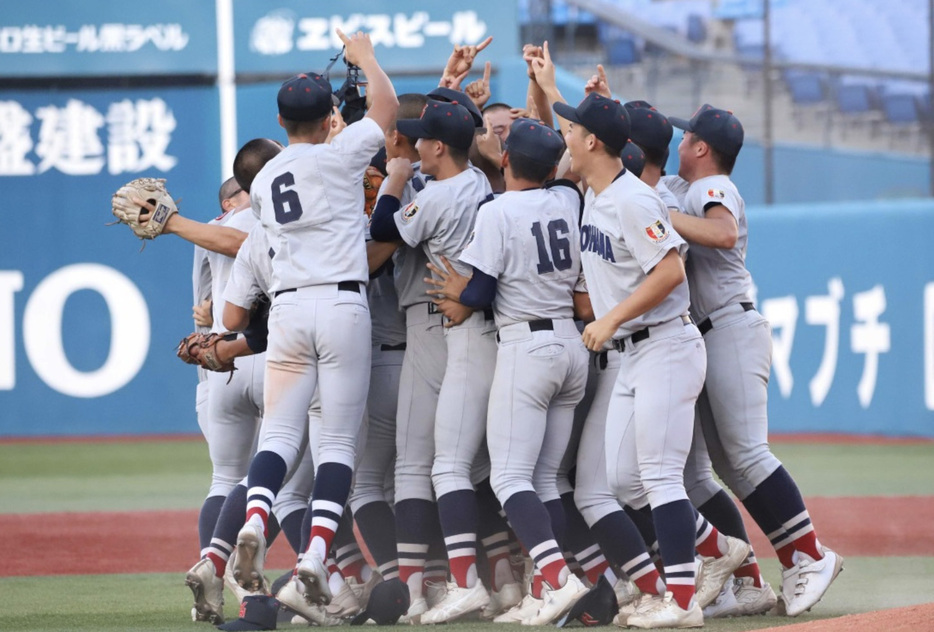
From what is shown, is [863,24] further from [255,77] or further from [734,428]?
[734,428]

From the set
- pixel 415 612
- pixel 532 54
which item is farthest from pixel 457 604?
pixel 532 54

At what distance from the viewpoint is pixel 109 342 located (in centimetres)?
1191

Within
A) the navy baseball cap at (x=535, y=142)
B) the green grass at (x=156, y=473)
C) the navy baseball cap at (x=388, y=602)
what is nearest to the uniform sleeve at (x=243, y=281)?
the navy baseball cap at (x=535, y=142)

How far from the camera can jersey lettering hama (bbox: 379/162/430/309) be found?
169 inches

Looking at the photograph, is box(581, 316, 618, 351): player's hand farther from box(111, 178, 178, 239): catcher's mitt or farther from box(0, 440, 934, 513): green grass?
box(0, 440, 934, 513): green grass

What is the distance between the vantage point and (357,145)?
4074 mm

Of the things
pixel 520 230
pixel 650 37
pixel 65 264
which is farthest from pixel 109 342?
pixel 520 230

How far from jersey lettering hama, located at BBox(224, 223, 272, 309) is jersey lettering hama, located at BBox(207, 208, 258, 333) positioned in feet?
0.84

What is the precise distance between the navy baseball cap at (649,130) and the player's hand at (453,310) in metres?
0.78

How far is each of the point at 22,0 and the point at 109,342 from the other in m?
3.32

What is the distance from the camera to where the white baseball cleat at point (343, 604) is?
4125 millimetres

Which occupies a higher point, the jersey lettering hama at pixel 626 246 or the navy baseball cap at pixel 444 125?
the navy baseball cap at pixel 444 125

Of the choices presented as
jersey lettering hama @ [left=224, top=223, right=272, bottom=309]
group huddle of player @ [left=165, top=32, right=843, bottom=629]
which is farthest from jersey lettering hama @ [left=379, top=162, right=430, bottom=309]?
jersey lettering hama @ [left=224, top=223, right=272, bottom=309]

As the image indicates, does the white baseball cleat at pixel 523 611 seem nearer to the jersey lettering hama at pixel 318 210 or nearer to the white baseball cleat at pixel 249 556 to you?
the white baseball cleat at pixel 249 556
